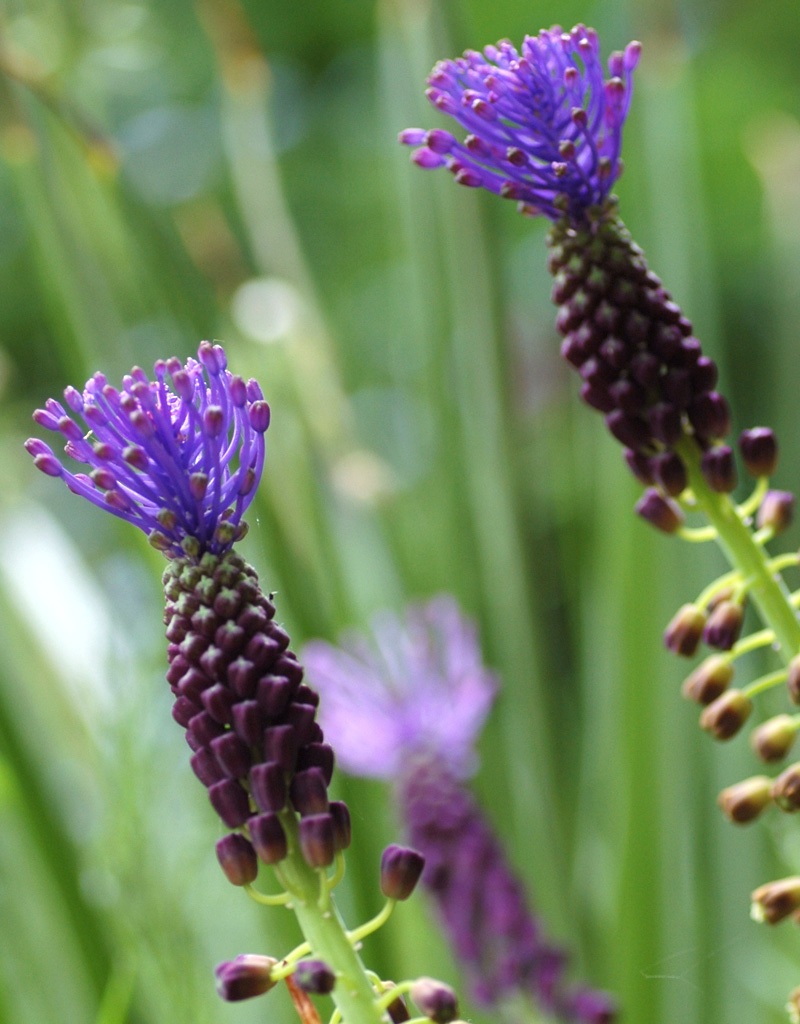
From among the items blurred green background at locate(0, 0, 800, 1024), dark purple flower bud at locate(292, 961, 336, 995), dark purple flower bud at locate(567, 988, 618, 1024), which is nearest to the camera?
dark purple flower bud at locate(292, 961, 336, 995)

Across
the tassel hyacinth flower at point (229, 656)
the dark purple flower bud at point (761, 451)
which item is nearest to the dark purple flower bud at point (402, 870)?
the tassel hyacinth flower at point (229, 656)

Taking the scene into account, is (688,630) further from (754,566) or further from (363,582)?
(363,582)

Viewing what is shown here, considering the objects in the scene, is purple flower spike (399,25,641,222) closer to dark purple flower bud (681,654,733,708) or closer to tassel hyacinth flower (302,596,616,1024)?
dark purple flower bud (681,654,733,708)

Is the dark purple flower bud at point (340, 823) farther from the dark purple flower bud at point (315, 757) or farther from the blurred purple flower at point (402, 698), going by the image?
the blurred purple flower at point (402, 698)

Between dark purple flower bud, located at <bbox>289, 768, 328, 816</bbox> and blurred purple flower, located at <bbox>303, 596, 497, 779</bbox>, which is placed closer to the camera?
dark purple flower bud, located at <bbox>289, 768, 328, 816</bbox>

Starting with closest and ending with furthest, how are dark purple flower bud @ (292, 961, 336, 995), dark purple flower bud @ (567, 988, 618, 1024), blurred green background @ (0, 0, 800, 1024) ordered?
1. dark purple flower bud @ (292, 961, 336, 995)
2. dark purple flower bud @ (567, 988, 618, 1024)
3. blurred green background @ (0, 0, 800, 1024)

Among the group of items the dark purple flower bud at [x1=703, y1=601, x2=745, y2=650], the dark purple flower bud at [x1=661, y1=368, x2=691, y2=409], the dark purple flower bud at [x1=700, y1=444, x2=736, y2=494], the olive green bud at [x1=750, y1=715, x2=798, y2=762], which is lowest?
the olive green bud at [x1=750, y1=715, x2=798, y2=762]

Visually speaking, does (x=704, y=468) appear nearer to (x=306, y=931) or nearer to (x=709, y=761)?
(x=306, y=931)

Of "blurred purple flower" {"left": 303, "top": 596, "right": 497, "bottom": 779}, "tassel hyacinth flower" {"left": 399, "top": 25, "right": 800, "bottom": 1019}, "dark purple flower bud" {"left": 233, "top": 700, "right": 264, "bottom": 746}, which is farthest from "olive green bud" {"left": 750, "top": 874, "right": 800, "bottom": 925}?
"blurred purple flower" {"left": 303, "top": 596, "right": 497, "bottom": 779}
